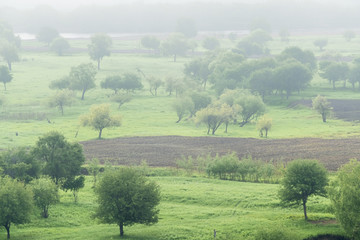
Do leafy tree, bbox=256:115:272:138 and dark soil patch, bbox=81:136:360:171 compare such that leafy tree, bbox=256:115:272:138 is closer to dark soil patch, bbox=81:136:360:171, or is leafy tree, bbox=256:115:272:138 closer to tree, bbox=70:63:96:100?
dark soil patch, bbox=81:136:360:171

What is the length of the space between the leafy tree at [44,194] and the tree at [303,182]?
95.4 ft

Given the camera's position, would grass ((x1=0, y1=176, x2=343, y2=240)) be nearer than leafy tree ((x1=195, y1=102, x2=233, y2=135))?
Yes

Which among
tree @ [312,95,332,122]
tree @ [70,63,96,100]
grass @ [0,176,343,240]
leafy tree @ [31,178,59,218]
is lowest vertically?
grass @ [0,176,343,240]

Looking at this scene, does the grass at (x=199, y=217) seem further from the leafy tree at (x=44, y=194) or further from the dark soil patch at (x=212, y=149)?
the dark soil patch at (x=212, y=149)

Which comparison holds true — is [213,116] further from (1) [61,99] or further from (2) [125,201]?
(2) [125,201]

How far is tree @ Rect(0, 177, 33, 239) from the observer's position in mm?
53656

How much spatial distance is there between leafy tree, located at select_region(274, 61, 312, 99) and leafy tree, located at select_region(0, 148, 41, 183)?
99631 mm

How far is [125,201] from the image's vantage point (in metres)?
55.0

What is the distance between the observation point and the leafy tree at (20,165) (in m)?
68.6

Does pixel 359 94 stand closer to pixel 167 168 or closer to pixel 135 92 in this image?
pixel 135 92

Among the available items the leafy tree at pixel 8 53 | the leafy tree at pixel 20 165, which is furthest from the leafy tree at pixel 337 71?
the leafy tree at pixel 8 53

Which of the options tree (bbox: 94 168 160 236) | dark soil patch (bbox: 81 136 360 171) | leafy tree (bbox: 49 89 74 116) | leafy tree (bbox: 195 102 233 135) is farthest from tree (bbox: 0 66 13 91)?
tree (bbox: 94 168 160 236)

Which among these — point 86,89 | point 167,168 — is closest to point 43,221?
point 167,168

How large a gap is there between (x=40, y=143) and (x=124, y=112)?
2618 inches
